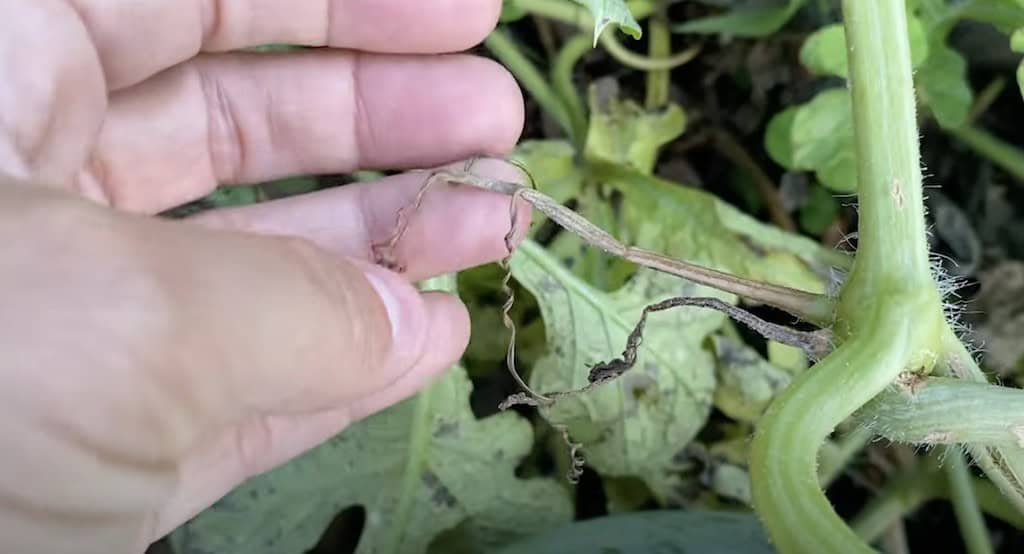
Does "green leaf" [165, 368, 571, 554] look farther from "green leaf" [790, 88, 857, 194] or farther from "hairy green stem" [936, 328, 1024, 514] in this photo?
"hairy green stem" [936, 328, 1024, 514]

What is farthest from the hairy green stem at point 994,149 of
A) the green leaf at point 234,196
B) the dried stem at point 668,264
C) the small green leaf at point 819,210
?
the green leaf at point 234,196

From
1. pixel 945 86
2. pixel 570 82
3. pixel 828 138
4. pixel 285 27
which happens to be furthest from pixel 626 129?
pixel 285 27

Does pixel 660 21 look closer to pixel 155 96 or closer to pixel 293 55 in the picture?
pixel 293 55

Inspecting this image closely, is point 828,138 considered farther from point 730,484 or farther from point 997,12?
point 730,484

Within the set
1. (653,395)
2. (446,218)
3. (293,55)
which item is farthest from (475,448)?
(293,55)

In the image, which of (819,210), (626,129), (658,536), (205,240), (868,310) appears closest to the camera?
(205,240)

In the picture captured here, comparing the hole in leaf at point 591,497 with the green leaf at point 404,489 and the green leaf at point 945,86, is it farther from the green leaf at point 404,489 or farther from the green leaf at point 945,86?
the green leaf at point 945,86
